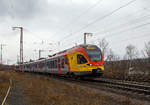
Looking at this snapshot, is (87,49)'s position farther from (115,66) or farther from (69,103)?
(115,66)

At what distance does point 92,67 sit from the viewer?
576 inches

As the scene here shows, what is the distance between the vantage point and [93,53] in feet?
50.2

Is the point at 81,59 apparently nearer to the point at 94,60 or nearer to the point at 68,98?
the point at 94,60

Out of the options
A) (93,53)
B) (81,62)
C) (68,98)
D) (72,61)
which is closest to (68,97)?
(68,98)

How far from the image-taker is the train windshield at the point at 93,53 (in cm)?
1497

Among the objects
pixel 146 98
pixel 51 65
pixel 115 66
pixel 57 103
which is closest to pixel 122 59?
pixel 115 66

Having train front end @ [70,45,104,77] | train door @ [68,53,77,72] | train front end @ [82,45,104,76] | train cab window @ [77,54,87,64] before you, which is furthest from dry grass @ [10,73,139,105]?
train door @ [68,53,77,72]

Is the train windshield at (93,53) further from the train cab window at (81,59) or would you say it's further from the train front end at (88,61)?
the train cab window at (81,59)

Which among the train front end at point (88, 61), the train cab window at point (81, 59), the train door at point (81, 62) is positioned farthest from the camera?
the train cab window at point (81, 59)

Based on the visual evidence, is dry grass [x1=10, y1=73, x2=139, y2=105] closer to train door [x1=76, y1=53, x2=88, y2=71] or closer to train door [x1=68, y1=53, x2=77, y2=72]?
train door [x1=76, y1=53, x2=88, y2=71]

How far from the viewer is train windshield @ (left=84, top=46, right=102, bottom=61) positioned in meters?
15.0

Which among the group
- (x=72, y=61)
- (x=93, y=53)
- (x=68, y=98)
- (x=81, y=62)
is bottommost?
(x=68, y=98)

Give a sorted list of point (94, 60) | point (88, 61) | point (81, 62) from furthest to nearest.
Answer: point (81, 62), point (94, 60), point (88, 61)

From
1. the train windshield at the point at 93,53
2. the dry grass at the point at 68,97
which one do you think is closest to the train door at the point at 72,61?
the train windshield at the point at 93,53
